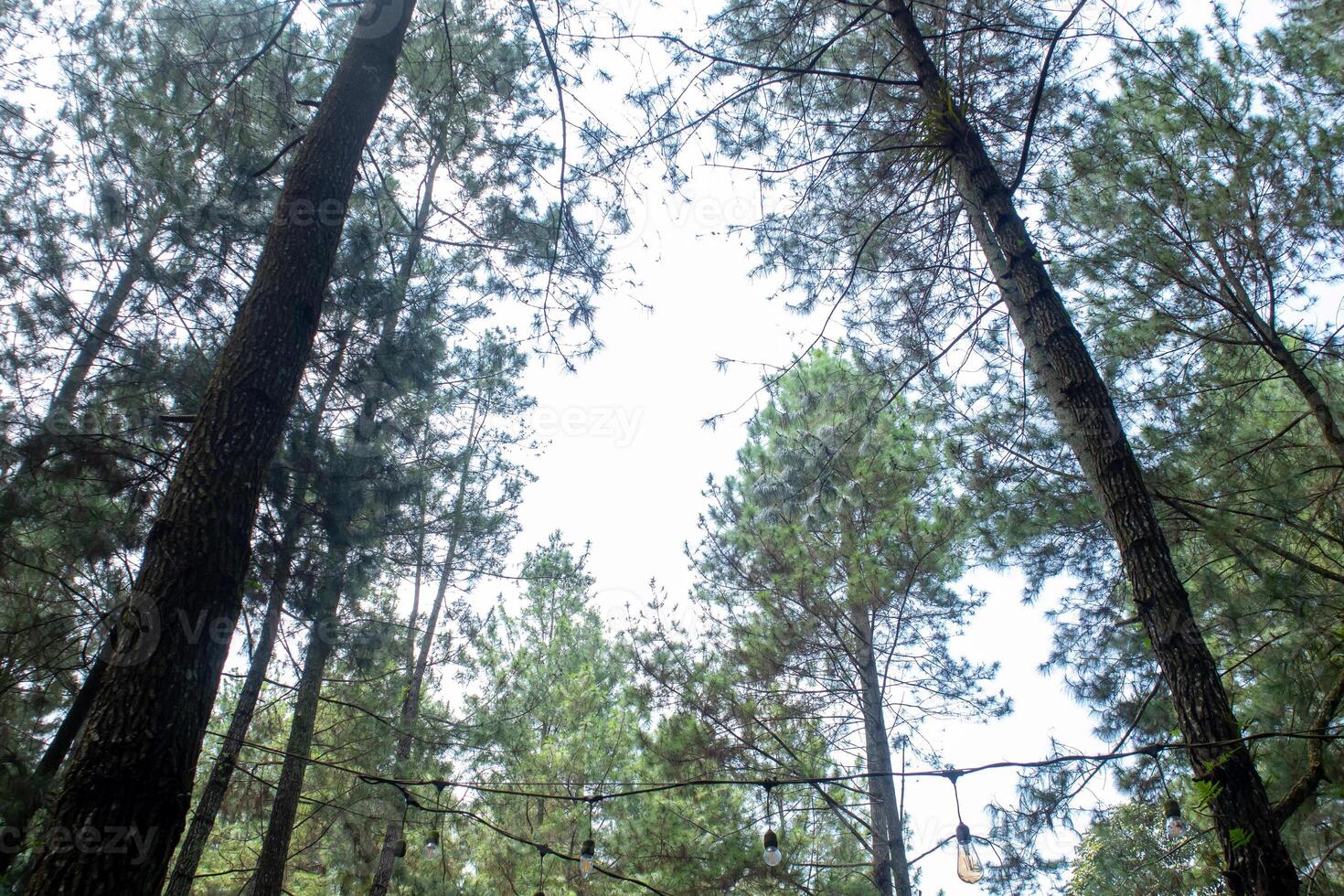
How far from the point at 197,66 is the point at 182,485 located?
3.89 m

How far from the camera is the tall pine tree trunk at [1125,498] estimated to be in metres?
2.11

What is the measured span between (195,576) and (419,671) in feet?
22.9

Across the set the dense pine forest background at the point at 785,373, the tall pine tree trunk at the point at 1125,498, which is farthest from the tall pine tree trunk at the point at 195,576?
the tall pine tree trunk at the point at 1125,498

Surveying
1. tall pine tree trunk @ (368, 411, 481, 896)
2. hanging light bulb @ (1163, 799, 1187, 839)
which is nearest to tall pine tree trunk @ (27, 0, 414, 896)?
hanging light bulb @ (1163, 799, 1187, 839)

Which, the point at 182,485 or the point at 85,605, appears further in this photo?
the point at 85,605

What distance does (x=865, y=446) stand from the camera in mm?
7309

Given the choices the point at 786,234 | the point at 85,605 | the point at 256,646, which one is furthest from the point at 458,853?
the point at 786,234

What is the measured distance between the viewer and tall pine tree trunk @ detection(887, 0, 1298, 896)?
2.11m

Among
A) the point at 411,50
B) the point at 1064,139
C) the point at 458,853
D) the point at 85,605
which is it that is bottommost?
the point at 458,853

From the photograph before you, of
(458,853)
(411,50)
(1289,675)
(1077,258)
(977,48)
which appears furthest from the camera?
(458,853)

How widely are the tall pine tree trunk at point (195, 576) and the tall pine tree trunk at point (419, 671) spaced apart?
5067 mm

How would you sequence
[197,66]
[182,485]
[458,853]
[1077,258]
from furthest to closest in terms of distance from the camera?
[458,853] → [1077,258] → [197,66] → [182,485]

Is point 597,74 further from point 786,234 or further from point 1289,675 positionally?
A: point 1289,675

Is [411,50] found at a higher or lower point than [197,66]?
higher
